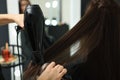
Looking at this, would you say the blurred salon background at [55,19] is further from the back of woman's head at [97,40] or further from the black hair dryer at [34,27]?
the black hair dryer at [34,27]

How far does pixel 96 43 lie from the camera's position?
0.72 m

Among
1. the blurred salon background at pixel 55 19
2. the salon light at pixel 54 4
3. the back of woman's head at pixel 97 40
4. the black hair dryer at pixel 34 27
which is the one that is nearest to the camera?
the black hair dryer at pixel 34 27

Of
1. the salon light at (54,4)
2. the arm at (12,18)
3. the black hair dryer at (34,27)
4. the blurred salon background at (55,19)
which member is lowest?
the blurred salon background at (55,19)

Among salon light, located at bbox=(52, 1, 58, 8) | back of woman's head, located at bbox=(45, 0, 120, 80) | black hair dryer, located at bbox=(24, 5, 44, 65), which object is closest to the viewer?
black hair dryer, located at bbox=(24, 5, 44, 65)

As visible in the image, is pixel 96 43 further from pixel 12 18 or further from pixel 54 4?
pixel 54 4

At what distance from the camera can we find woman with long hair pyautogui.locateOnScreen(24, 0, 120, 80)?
2.34 feet

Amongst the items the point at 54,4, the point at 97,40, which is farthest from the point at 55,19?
the point at 97,40

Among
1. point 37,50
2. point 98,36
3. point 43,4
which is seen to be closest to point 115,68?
point 98,36

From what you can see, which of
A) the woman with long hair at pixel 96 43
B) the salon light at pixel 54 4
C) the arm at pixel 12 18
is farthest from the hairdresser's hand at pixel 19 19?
the salon light at pixel 54 4

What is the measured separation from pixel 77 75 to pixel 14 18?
30cm

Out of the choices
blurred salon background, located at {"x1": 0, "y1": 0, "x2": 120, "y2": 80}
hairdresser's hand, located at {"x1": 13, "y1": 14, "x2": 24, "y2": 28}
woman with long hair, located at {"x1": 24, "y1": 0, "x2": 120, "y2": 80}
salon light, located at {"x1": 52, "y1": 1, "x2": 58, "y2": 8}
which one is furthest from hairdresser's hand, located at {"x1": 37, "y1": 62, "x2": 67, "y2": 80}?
salon light, located at {"x1": 52, "y1": 1, "x2": 58, "y2": 8}

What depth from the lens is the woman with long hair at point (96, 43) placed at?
2.34 feet

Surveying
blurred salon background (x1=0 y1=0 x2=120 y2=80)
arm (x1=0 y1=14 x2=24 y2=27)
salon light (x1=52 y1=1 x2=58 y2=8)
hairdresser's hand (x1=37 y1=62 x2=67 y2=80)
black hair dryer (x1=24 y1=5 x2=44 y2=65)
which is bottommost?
blurred salon background (x1=0 y1=0 x2=120 y2=80)

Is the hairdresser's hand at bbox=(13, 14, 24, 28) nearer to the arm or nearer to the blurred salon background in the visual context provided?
Result: the arm
